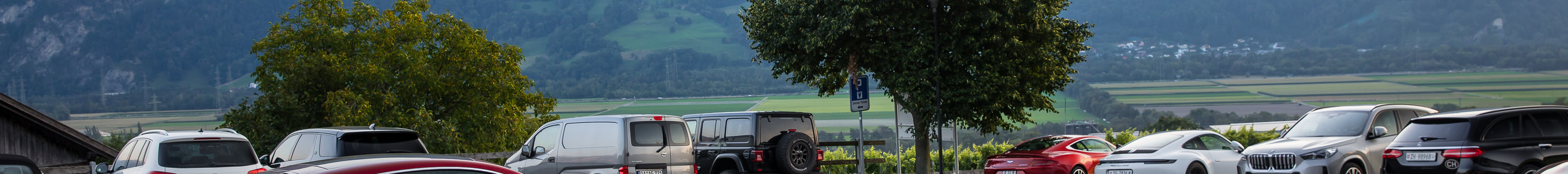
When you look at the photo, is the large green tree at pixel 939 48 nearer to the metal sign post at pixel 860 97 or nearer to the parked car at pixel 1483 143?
the metal sign post at pixel 860 97

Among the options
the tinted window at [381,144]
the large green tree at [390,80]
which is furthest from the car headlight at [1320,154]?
the large green tree at [390,80]

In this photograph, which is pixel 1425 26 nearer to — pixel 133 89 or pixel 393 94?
pixel 393 94

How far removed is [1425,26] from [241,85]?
717 ft

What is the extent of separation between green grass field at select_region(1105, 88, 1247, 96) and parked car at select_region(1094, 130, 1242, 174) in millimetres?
156818

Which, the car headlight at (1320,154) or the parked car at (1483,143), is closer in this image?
the parked car at (1483,143)

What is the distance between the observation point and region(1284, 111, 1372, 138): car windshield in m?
12.1

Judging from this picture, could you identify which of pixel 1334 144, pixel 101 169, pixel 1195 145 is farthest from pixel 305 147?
pixel 1334 144

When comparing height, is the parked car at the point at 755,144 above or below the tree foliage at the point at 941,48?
below

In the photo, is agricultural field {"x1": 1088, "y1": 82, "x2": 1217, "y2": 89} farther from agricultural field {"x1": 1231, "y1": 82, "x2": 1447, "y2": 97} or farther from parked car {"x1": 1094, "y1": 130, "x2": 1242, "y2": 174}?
parked car {"x1": 1094, "y1": 130, "x2": 1242, "y2": 174}

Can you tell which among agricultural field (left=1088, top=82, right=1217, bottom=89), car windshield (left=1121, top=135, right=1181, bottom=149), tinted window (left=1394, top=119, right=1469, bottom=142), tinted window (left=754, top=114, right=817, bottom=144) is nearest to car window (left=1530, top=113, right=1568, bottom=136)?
tinted window (left=1394, top=119, right=1469, bottom=142)

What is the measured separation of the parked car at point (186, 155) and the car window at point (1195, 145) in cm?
1110

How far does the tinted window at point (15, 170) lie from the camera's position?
8586mm

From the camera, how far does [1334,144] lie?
36.6 ft

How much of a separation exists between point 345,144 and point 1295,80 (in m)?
194
